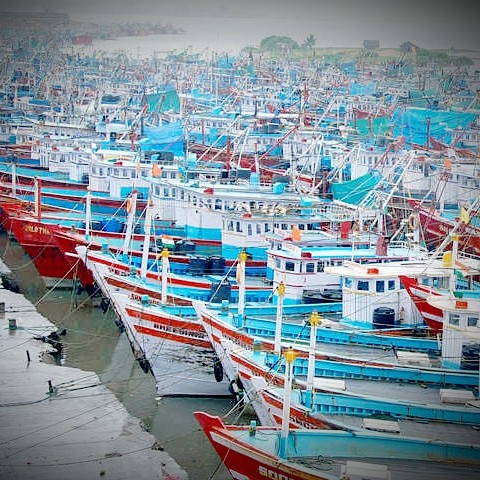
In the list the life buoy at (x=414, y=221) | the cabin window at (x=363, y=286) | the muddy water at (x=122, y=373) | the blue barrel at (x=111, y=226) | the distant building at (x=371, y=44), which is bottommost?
the muddy water at (x=122, y=373)

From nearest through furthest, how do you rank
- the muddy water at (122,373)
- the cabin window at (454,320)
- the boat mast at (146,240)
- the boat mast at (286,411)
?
the boat mast at (286,411) → the cabin window at (454,320) → the muddy water at (122,373) → the boat mast at (146,240)

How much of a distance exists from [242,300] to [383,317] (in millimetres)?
1537

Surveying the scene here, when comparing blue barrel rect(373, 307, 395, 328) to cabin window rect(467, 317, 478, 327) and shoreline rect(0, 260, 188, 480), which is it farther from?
shoreline rect(0, 260, 188, 480)

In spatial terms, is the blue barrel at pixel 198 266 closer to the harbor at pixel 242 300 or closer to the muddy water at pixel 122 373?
the harbor at pixel 242 300

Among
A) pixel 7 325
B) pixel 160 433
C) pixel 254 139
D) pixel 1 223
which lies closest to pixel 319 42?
pixel 254 139

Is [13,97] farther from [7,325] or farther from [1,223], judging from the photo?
[7,325]

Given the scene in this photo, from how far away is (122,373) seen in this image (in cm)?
1366

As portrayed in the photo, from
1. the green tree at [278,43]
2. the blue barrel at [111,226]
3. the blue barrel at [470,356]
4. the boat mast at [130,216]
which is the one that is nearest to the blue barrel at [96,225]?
the blue barrel at [111,226]

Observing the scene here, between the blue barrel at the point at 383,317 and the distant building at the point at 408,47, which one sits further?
the distant building at the point at 408,47

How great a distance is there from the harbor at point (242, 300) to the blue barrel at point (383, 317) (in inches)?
0.6

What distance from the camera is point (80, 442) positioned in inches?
428

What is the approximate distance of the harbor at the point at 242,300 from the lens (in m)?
9.71

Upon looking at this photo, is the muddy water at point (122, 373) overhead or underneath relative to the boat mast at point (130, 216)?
underneath

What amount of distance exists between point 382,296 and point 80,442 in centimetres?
357
